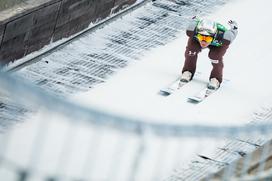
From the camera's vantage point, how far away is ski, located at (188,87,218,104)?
39.7ft

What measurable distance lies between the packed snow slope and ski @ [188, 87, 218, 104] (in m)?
0.06

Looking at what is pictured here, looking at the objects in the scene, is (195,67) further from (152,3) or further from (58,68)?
(152,3)

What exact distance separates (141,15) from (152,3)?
1.72 feet

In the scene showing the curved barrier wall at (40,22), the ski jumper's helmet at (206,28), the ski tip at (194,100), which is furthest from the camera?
the ski tip at (194,100)

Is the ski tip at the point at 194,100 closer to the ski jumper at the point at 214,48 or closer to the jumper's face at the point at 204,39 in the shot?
the ski jumper at the point at 214,48

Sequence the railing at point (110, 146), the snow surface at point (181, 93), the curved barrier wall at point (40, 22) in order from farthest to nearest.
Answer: the curved barrier wall at point (40, 22)
the snow surface at point (181, 93)
the railing at point (110, 146)

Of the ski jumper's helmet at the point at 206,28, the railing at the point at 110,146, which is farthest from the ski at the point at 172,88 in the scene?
the railing at the point at 110,146

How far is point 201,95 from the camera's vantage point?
12.2 meters

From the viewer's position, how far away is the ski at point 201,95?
39.7 ft

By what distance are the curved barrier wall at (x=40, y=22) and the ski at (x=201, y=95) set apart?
6.22 feet

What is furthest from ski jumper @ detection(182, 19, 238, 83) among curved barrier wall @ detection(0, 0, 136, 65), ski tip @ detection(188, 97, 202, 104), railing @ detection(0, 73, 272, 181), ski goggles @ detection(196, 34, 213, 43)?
curved barrier wall @ detection(0, 0, 136, 65)

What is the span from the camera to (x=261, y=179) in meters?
7.80

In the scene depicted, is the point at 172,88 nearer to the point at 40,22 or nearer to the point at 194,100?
the point at 194,100

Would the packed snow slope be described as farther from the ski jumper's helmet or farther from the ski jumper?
the ski jumper's helmet
